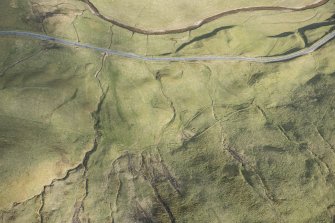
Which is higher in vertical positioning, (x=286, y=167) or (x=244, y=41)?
(x=244, y=41)

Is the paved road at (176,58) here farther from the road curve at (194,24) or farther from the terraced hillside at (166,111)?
the road curve at (194,24)

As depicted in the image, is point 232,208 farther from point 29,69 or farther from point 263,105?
point 29,69

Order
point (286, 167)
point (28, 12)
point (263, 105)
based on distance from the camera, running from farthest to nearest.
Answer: point (28, 12) → point (263, 105) → point (286, 167)

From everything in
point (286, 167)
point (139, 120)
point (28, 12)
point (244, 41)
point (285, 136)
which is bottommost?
point (286, 167)

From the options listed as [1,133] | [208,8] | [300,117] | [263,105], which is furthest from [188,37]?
[1,133]

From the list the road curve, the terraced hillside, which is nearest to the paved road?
the terraced hillside

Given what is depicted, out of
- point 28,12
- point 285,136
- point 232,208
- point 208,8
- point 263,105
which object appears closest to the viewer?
point 232,208

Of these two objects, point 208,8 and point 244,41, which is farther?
point 208,8

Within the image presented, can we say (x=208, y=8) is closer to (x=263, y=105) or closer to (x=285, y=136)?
(x=263, y=105)

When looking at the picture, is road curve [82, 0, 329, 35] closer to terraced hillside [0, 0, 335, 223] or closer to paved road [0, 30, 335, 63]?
terraced hillside [0, 0, 335, 223]
